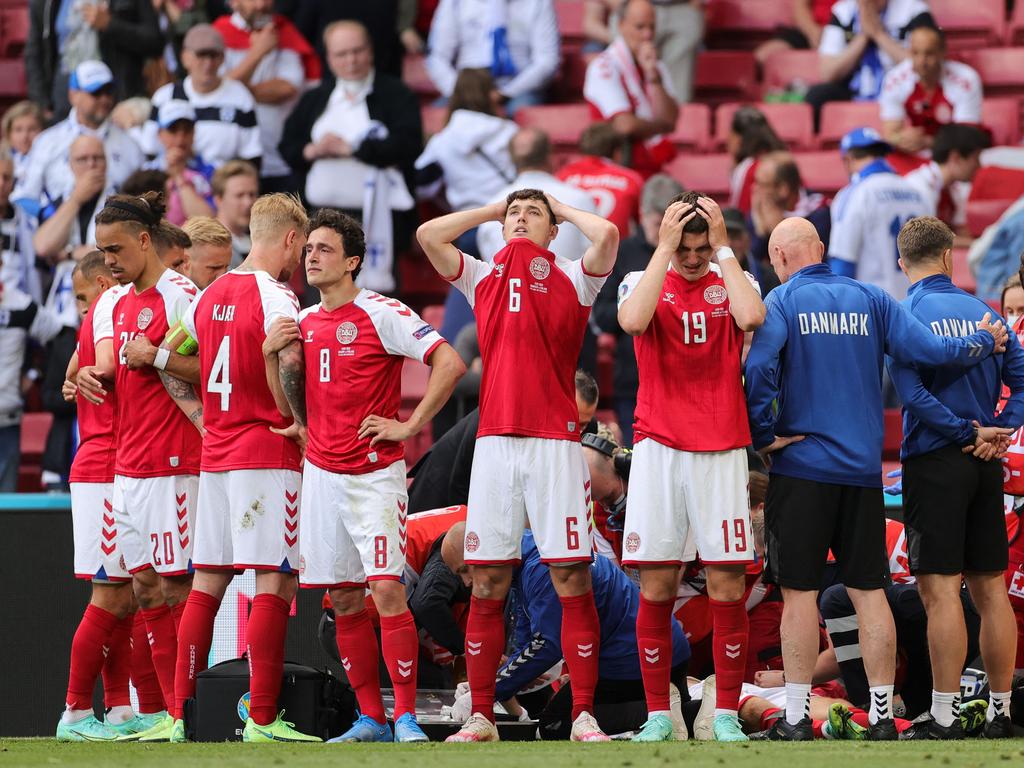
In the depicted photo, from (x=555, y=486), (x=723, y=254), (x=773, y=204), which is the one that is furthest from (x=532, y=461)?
(x=773, y=204)

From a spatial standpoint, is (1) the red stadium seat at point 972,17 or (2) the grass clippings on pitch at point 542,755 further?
(1) the red stadium seat at point 972,17

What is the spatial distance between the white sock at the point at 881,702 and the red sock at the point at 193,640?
9.32 ft

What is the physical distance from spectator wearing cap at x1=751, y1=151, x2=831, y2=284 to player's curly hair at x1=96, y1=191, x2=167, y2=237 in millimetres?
4482

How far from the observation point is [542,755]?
587cm

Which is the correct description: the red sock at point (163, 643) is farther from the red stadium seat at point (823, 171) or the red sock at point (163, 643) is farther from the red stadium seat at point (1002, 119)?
the red stadium seat at point (1002, 119)

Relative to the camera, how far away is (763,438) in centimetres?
684

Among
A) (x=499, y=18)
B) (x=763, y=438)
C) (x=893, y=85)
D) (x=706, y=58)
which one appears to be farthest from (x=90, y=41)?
(x=763, y=438)

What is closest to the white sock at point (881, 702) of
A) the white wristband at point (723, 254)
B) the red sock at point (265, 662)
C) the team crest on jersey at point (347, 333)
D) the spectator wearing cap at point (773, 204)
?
the white wristband at point (723, 254)

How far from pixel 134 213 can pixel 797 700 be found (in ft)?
12.4

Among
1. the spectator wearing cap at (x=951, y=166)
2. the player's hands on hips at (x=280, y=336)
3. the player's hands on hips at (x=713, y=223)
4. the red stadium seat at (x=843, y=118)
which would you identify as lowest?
the player's hands on hips at (x=280, y=336)

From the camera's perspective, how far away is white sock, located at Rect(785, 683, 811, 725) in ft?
21.8

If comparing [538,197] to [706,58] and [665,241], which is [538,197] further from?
[706,58]

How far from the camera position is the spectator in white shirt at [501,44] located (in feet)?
44.5

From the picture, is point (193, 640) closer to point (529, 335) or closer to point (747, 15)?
point (529, 335)
